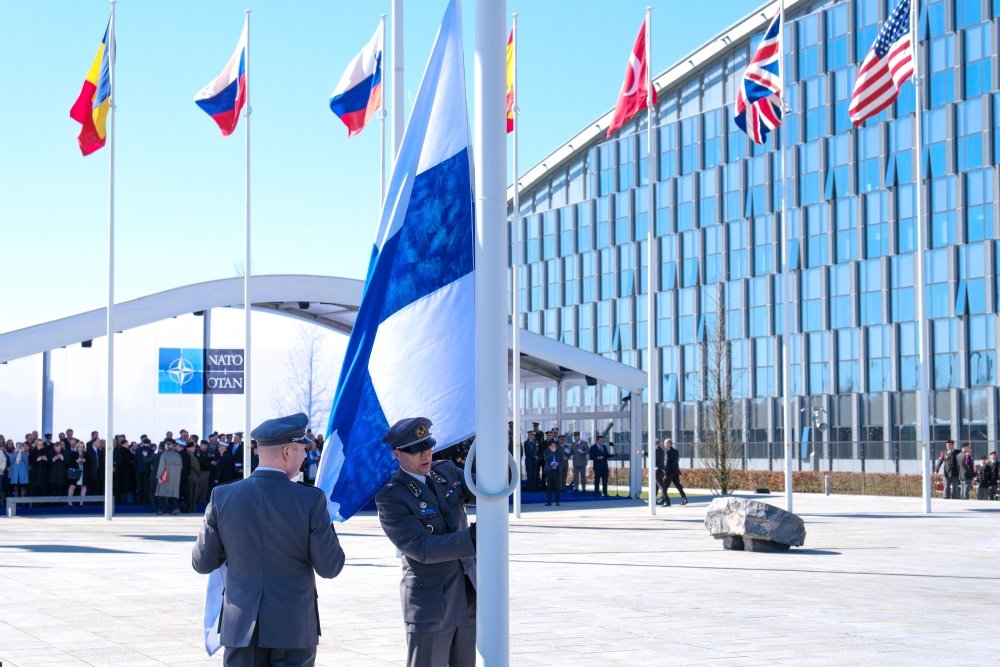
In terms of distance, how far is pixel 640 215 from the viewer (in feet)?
235

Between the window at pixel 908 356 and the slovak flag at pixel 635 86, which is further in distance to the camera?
the window at pixel 908 356

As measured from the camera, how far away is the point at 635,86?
25.8 meters

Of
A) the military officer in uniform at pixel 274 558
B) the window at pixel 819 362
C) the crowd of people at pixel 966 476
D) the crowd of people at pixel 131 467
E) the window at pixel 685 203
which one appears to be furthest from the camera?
the window at pixel 685 203

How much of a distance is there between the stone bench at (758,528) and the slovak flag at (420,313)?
14410mm

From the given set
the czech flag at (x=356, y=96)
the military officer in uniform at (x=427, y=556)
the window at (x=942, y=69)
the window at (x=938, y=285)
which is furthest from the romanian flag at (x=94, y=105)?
the window at (x=942, y=69)

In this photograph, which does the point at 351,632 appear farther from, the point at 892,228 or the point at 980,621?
the point at 892,228

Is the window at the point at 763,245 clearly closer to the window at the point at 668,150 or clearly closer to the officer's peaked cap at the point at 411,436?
the window at the point at 668,150

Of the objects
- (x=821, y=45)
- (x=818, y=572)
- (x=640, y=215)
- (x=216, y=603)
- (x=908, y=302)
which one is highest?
(x=821, y=45)

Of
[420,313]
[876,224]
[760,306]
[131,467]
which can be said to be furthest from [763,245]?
[420,313]

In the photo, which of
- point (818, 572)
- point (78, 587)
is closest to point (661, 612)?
point (818, 572)

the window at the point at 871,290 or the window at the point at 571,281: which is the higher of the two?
the window at the point at 571,281

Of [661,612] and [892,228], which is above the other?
[892,228]

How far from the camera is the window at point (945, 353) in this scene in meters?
53.2

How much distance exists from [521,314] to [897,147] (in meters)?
31.2
